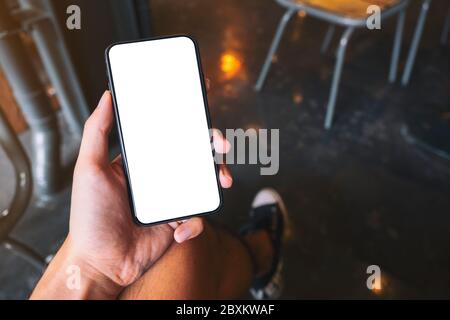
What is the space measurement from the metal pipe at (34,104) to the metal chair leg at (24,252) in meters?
0.24

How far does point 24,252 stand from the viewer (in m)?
0.84

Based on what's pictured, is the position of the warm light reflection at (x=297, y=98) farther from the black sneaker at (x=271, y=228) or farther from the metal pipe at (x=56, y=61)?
the metal pipe at (x=56, y=61)

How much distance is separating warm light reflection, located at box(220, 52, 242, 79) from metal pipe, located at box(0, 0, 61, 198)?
0.69m

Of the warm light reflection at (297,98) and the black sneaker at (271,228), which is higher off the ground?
the warm light reflection at (297,98)

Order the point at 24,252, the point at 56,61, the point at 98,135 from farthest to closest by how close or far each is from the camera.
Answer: the point at 56,61 < the point at 24,252 < the point at 98,135

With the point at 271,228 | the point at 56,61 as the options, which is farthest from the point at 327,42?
the point at 56,61

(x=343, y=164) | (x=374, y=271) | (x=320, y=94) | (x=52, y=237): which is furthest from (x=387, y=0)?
(x=52, y=237)

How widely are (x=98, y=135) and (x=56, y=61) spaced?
0.55 m

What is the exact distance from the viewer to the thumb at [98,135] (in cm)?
50

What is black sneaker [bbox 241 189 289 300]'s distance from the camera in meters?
0.89

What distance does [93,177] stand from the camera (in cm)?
52

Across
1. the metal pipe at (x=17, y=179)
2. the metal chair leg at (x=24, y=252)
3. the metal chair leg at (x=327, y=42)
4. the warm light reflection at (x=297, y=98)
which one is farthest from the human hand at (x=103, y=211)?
the metal chair leg at (x=327, y=42)

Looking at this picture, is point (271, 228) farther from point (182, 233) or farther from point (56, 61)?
point (56, 61)

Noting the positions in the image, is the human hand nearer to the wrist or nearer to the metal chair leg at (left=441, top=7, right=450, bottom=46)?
the wrist
